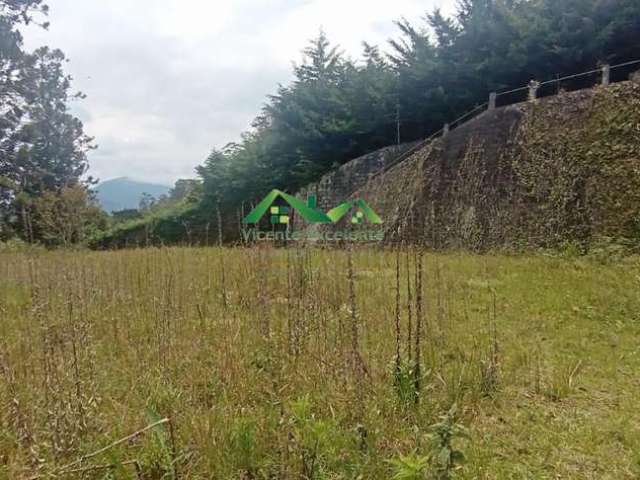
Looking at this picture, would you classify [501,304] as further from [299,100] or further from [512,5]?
[299,100]

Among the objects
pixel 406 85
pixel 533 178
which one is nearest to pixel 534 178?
pixel 533 178

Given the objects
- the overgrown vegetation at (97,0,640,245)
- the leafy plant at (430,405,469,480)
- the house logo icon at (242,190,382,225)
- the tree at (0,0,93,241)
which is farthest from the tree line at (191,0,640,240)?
the leafy plant at (430,405,469,480)

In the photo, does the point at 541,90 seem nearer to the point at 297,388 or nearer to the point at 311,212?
the point at 311,212

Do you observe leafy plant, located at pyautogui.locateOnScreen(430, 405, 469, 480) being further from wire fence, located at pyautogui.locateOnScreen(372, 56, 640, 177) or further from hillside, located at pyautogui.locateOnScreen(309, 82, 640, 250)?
wire fence, located at pyautogui.locateOnScreen(372, 56, 640, 177)

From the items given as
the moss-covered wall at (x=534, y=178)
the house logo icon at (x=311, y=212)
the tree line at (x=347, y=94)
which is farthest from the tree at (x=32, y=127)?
the moss-covered wall at (x=534, y=178)

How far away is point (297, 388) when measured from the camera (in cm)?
224

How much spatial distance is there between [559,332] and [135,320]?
381cm

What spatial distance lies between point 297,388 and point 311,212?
12769 mm

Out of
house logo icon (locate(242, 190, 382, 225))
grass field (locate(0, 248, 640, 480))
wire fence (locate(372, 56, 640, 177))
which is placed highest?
wire fence (locate(372, 56, 640, 177))

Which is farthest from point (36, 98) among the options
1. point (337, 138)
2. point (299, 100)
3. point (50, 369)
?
point (50, 369)

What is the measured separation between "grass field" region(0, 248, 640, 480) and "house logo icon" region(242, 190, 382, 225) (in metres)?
Answer: 8.05

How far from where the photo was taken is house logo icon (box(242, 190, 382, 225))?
39.3 feet

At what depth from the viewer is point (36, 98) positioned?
1853 cm

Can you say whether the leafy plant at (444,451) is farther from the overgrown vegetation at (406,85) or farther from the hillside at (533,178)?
the overgrown vegetation at (406,85)
